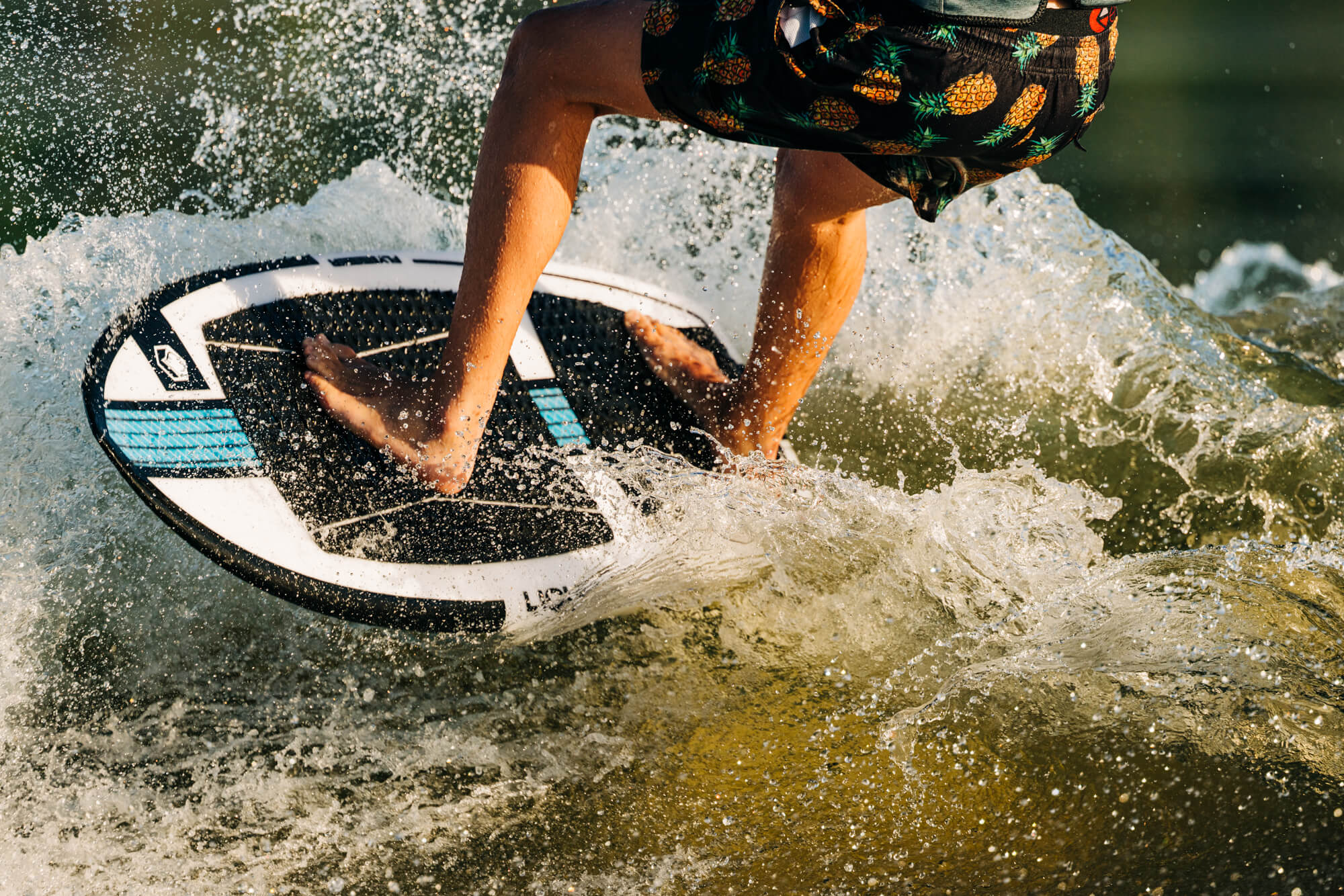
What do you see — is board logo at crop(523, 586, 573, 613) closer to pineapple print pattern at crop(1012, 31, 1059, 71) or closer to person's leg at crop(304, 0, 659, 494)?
person's leg at crop(304, 0, 659, 494)

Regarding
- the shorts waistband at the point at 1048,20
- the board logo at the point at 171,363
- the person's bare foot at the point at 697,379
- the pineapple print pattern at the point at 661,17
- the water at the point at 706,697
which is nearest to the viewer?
the shorts waistband at the point at 1048,20

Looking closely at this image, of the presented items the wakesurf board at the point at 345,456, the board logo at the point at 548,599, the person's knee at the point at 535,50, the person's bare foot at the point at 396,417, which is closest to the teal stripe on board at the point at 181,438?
the wakesurf board at the point at 345,456

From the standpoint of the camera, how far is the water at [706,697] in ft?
4.96

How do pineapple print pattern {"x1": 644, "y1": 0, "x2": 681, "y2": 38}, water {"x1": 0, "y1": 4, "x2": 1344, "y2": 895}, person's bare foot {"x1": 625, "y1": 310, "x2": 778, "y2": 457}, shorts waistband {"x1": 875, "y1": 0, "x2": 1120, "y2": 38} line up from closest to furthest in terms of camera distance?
1. shorts waistband {"x1": 875, "y1": 0, "x2": 1120, "y2": 38}
2. pineapple print pattern {"x1": 644, "y1": 0, "x2": 681, "y2": 38}
3. water {"x1": 0, "y1": 4, "x2": 1344, "y2": 895}
4. person's bare foot {"x1": 625, "y1": 310, "x2": 778, "y2": 457}

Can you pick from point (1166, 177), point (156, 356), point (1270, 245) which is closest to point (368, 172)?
point (156, 356)

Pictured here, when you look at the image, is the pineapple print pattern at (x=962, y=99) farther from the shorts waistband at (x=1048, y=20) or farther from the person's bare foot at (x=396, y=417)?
the person's bare foot at (x=396, y=417)

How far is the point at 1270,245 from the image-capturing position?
10.7ft

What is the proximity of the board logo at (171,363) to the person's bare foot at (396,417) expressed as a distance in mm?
181

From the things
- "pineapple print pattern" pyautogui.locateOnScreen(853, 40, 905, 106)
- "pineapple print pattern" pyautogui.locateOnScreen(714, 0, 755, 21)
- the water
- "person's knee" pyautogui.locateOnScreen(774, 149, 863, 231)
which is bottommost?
the water

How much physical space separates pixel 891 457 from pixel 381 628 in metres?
1.13

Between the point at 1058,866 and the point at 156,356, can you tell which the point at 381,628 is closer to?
the point at 156,356

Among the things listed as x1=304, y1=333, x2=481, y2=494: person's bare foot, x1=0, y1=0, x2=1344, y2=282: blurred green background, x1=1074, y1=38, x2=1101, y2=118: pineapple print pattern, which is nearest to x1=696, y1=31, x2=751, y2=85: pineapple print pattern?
x1=1074, y1=38, x2=1101, y2=118: pineapple print pattern

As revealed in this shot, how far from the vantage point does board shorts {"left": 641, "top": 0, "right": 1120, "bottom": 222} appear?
1090 mm

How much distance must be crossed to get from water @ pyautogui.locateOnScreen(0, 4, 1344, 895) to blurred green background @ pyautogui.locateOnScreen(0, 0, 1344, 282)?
14.6 inches
